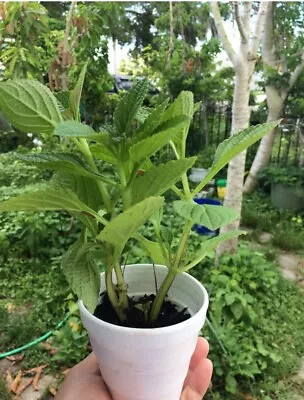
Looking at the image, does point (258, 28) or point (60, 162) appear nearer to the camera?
point (60, 162)

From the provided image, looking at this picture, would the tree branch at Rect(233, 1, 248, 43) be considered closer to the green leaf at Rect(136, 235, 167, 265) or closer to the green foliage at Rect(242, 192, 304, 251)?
the green foliage at Rect(242, 192, 304, 251)

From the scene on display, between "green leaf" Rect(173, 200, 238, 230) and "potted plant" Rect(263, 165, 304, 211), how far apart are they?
3.39 metres

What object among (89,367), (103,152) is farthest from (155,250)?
(89,367)

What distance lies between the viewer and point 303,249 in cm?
291

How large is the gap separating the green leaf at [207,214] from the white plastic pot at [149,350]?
143 millimetres

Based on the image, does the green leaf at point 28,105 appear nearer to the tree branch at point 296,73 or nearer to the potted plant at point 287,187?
the potted plant at point 287,187

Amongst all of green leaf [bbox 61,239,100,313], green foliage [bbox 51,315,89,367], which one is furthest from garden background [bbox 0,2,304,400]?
green leaf [bbox 61,239,100,313]

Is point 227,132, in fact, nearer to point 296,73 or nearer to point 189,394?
point 296,73

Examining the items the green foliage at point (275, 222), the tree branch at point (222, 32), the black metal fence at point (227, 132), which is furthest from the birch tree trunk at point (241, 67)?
the black metal fence at point (227, 132)

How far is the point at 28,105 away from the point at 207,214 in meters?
0.21

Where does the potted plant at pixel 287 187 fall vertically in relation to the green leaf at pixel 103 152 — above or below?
below

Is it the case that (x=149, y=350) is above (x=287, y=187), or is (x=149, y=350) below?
above

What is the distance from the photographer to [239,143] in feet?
1.50

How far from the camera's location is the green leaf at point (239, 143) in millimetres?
456
